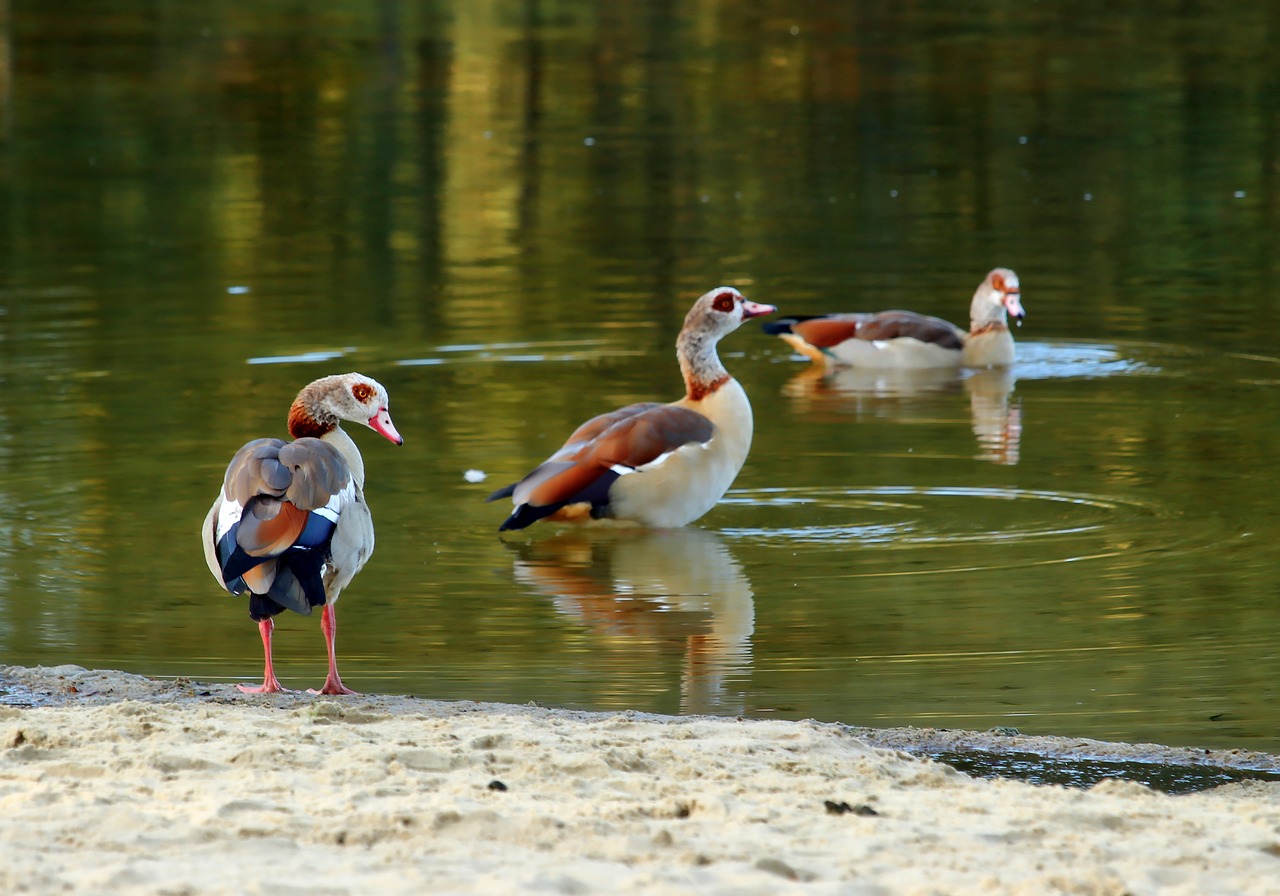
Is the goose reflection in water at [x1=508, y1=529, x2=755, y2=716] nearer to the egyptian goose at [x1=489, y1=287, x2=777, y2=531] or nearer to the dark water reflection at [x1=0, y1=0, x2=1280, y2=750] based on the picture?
the dark water reflection at [x1=0, y1=0, x2=1280, y2=750]

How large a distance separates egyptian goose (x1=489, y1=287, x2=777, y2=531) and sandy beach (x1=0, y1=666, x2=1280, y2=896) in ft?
12.0

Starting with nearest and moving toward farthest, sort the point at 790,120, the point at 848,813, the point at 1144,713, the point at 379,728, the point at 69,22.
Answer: the point at 848,813
the point at 379,728
the point at 1144,713
the point at 790,120
the point at 69,22

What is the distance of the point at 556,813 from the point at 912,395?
9.66 m

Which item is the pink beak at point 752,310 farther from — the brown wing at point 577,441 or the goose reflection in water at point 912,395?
the goose reflection in water at point 912,395

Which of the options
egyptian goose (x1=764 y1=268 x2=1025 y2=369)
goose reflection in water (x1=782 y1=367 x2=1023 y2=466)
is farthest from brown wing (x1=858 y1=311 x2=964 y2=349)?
goose reflection in water (x1=782 y1=367 x2=1023 y2=466)

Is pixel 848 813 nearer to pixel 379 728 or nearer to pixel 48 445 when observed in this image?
pixel 379 728

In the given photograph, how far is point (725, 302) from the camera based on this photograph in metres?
11.9

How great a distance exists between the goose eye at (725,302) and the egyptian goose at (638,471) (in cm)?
99

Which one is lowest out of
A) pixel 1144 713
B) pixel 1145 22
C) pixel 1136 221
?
pixel 1144 713

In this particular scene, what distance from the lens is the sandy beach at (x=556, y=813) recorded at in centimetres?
516

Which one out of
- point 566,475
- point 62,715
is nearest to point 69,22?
point 566,475

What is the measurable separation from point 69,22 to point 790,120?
2704cm

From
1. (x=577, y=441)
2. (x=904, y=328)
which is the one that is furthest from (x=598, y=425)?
(x=904, y=328)

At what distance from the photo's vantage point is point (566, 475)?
34.6 feet
